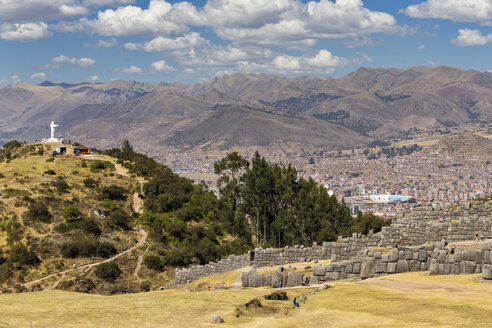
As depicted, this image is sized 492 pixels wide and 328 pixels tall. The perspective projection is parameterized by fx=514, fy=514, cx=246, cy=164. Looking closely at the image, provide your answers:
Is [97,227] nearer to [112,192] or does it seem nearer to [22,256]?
[22,256]

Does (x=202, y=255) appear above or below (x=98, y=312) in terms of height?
below

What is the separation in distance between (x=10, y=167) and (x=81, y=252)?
3230cm

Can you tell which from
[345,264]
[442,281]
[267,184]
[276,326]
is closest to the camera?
[276,326]

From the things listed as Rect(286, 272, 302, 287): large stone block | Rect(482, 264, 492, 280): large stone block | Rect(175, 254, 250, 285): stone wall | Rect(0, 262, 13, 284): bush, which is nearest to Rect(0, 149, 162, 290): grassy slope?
Rect(0, 262, 13, 284): bush

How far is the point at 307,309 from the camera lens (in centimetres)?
2178

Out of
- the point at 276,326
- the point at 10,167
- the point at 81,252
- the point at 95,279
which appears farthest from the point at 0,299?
the point at 10,167

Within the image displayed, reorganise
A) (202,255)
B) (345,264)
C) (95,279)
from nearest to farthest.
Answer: (345,264) < (95,279) < (202,255)

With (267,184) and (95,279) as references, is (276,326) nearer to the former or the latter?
(95,279)

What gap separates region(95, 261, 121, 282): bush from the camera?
1977 inches

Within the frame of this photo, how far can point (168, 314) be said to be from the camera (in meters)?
21.0

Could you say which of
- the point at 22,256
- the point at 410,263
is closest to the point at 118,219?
the point at 22,256

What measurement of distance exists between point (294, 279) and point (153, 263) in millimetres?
27883

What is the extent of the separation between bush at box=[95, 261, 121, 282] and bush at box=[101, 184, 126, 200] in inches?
735

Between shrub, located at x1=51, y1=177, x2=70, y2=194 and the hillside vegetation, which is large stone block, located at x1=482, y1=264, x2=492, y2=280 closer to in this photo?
the hillside vegetation
